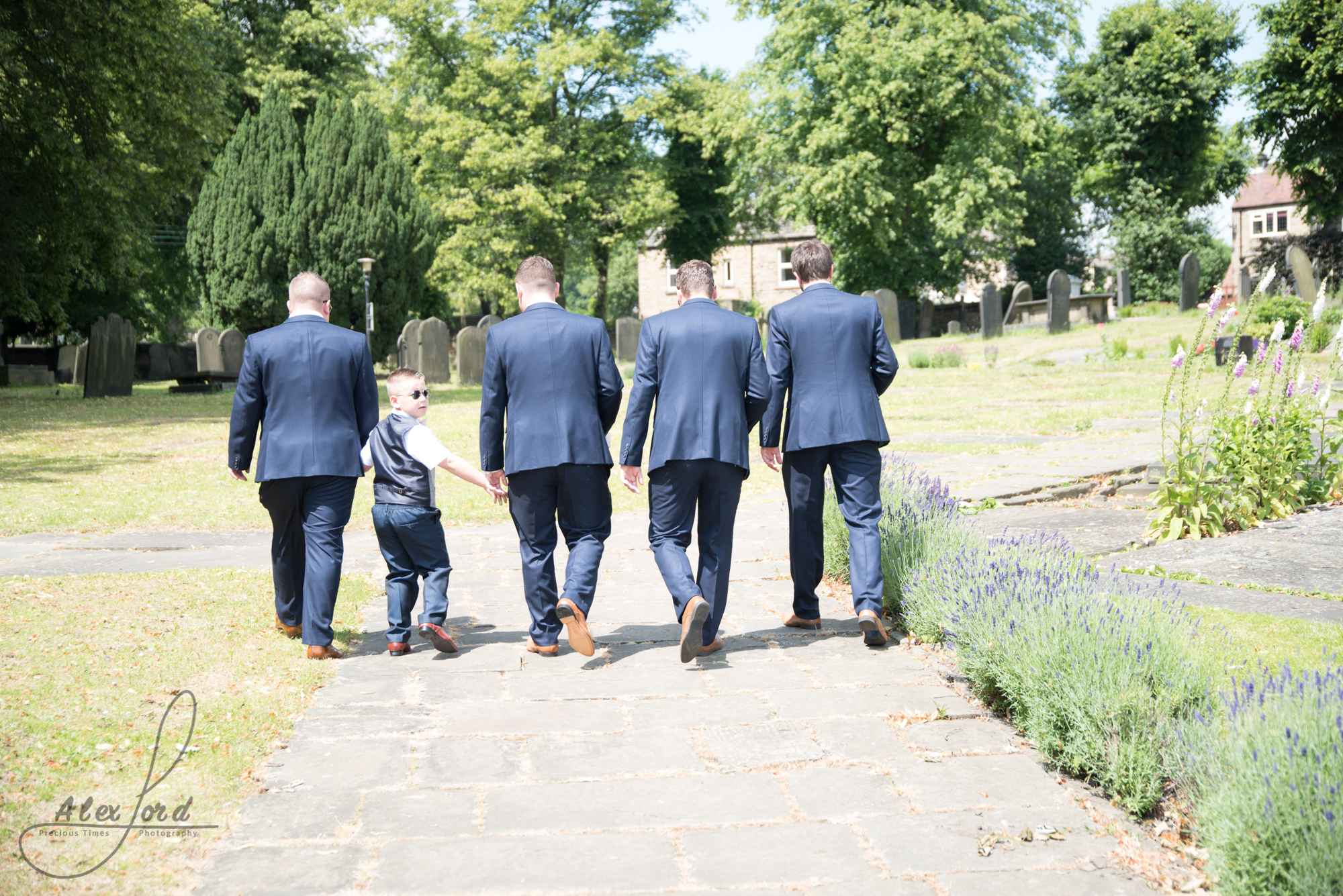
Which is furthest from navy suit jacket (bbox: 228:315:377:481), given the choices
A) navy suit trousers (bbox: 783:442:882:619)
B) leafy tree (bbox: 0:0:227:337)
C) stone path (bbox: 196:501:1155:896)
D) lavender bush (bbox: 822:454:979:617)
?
leafy tree (bbox: 0:0:227:337)

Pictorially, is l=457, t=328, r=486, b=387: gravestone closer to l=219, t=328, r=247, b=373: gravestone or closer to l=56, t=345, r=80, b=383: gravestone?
l=219, t=328, r=247, b=373: gravestone

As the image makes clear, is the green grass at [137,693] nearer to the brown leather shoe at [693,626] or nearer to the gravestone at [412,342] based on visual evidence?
the brown leather shoe at [693,626]

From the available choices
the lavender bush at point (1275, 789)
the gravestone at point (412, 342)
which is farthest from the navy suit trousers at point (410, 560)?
the gravestone at point (412, 342)

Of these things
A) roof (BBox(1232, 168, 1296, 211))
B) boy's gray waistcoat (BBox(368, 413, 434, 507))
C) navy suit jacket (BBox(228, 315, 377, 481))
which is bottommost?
boy's gray waistcoat (BBox(368, 413, 434, 507))

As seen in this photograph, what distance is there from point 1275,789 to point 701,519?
2900 mm

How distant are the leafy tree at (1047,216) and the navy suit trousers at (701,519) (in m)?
44.2

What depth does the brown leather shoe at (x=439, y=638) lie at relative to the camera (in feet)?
16.1

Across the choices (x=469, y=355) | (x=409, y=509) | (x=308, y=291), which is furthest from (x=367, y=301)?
(x=409, y=509)

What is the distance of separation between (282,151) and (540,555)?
2542 centimetres

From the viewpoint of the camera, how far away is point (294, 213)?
2678 centimetres

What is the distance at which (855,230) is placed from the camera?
126 feet

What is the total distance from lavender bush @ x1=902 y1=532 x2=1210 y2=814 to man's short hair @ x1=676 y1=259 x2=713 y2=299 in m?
1.76

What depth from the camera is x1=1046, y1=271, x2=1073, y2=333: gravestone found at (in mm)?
26672

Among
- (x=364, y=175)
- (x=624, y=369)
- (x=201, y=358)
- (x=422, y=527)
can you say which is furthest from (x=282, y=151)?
(x=422, y=527)
